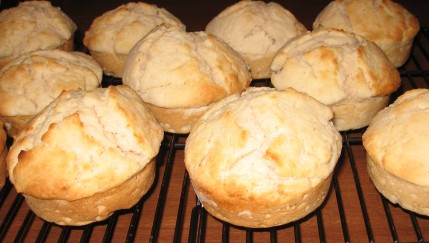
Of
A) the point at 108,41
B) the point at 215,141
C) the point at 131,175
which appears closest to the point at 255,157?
the point at 215,141

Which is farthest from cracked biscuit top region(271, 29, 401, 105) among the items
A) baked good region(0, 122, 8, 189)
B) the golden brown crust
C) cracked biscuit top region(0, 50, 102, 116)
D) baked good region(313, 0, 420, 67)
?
baked good region(0, 122, 8, 189)

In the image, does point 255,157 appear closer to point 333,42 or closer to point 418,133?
point 418,133

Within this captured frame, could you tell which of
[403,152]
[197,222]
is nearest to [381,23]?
[403,152]

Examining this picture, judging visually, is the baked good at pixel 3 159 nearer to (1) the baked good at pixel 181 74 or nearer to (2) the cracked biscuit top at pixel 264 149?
(1) the baked good at pixel 181 74

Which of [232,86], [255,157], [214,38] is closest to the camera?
[255,157]

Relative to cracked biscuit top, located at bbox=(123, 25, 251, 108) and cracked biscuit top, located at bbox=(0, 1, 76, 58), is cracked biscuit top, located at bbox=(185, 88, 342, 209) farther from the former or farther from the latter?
cracked biscuit top, located at bbox=(0, 1, 76, 58)

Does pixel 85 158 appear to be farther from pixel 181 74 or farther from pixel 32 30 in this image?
pixel 32 30
